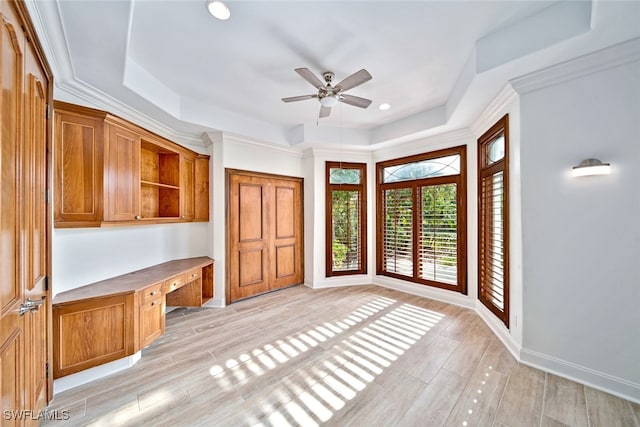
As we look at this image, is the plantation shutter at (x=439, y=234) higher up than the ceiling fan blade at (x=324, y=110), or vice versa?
the ceiling fan blade at (x=324, y=110)

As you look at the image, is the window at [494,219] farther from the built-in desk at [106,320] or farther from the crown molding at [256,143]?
the built-in desk at [106,320]

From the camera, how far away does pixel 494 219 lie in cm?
326

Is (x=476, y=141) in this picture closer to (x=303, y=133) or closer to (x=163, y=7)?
(x=303, y=133)

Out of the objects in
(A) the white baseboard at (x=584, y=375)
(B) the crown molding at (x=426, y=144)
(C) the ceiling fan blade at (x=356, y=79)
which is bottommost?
Result: (A) the white baseboard at (x=584, y=375)

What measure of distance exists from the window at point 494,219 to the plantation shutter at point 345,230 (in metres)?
2.16

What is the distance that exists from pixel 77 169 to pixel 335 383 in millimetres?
3060

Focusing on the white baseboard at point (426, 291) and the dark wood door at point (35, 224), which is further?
the white baseboard at point (426, 291)

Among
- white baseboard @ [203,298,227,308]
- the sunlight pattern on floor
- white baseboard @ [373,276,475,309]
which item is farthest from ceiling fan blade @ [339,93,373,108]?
white baseboard @ [203,298,227,308]

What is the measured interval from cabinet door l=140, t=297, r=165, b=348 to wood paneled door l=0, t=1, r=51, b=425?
2.25ft

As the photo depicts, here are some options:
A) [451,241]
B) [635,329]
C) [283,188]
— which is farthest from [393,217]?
[635,329]

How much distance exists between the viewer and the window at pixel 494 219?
9.46 ft

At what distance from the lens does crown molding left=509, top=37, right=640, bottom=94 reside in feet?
6.49

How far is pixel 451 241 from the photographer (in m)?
4.10

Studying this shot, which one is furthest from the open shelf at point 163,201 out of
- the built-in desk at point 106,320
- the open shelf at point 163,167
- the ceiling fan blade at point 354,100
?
the ceiling fan blade at point 354,100
